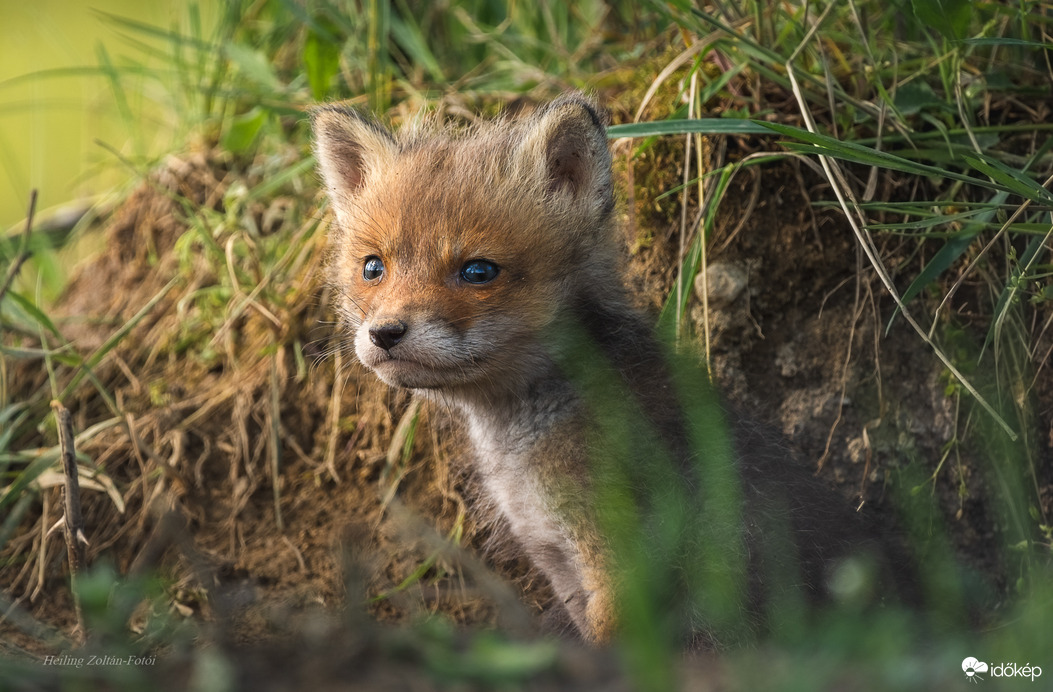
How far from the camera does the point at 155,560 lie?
4328 millimetres

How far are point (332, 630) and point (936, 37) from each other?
12.1 ft

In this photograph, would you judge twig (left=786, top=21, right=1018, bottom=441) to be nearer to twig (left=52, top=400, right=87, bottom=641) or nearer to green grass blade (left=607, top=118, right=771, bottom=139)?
green grass blade (left=607, top=118, right=771, bottom=139)

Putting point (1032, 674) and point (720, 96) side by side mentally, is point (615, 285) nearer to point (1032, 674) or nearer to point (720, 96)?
point (720, 96)

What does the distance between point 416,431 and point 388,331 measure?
156 centimetres

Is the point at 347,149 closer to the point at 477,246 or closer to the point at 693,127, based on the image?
the point at 477,246

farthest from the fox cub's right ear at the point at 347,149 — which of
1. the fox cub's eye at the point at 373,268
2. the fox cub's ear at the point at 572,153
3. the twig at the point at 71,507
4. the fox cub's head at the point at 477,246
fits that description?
the twig at the point at 71,507

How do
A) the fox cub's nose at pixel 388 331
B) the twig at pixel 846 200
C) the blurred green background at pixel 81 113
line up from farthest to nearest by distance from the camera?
the blurred green background at pixel 81 113, the twig at pixel 846 200, the fox cub's nose at pixel 388 331

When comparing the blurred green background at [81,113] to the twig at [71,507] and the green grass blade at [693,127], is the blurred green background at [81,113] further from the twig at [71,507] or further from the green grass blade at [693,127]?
the green grass blade at [693,127]

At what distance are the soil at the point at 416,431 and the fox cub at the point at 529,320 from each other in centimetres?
56

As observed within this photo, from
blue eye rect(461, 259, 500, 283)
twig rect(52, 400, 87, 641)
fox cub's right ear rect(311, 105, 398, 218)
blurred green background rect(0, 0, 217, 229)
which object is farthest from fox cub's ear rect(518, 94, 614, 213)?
blurred green background rect(0, 0, 217, 229)

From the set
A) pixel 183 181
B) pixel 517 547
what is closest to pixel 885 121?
pixel 517 547

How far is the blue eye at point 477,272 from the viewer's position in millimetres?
3174

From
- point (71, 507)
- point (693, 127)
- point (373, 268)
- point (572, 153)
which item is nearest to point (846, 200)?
point (693, 127)

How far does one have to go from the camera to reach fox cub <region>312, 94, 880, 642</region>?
3.12 metres
